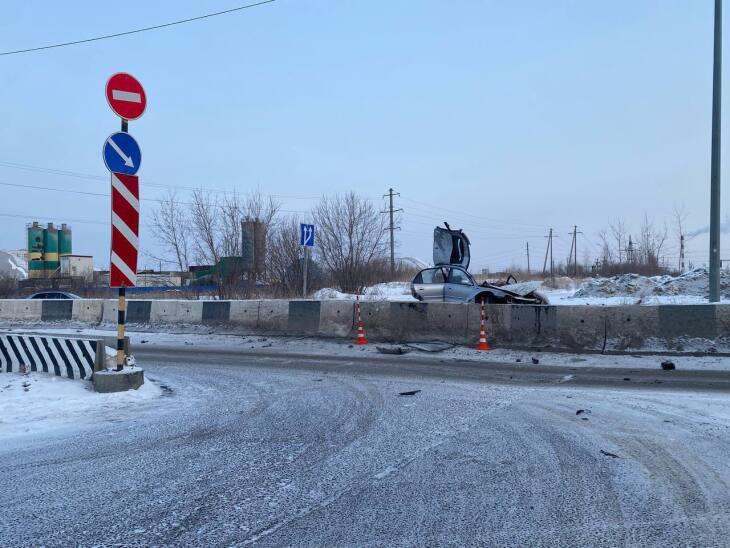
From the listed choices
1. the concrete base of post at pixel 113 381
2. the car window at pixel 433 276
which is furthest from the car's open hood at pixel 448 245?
the concrete base of post at pixel 113 381

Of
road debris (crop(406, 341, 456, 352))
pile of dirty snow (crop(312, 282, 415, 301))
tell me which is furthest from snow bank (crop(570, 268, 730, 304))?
road debris (crop(406, 341, 456, 352))

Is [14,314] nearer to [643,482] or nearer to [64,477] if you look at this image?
[64,477]

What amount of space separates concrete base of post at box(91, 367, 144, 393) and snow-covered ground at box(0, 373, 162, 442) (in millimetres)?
112

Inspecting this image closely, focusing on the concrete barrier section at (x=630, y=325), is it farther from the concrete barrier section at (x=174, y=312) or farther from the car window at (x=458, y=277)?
the concrete barrier section at (x=174, y=312)

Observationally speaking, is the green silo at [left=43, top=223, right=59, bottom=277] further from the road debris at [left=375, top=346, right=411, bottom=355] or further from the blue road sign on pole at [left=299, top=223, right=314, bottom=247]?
the road debris at [left=375, top=346, right=411, bottom=355]

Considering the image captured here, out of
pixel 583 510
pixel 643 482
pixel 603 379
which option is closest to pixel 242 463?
pixel 583 510

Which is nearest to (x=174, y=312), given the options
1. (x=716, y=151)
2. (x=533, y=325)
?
(x=533, y=325)

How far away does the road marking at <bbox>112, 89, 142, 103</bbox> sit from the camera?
7566 mm

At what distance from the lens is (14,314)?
67.3 ft

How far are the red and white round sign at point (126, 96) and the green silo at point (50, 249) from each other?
56.7 meters

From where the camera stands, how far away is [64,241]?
60594 millimetres

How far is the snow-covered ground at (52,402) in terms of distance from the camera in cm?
623

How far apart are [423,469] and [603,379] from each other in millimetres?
5679

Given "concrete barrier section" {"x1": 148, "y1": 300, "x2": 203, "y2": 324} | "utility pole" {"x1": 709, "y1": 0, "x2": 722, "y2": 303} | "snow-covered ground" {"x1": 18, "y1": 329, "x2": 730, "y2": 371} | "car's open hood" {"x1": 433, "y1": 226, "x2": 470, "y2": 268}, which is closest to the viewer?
"snow-covered ground" {"x1": 18, "y1": 329, "x2": 730, "y2": 371}
